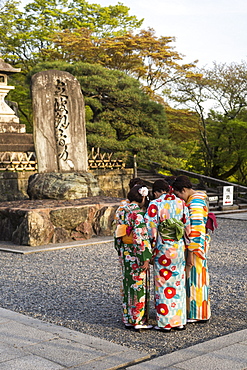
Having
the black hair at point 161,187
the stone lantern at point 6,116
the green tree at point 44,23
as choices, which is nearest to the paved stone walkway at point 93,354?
the black hair at point 161,187

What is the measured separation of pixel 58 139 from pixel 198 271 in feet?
24.5

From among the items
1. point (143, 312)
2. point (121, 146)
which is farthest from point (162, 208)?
point (121, 146)

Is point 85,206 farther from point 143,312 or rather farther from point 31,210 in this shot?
point 143,312

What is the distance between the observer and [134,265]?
4559 millimetres

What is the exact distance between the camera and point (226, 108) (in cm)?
2455

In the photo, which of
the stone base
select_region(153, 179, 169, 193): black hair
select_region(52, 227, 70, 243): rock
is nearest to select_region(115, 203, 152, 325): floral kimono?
select_region(153, 179, 169, 193): black hair

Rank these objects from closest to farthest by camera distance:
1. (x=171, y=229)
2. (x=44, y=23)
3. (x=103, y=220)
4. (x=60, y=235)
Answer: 1. (x=171, y=229)
2. (x=60, y=235)
3. (x=103, y=220)
4. (x=44, y=23)

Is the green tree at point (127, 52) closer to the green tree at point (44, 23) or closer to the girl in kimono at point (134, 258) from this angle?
the green tree at point (44, 23)

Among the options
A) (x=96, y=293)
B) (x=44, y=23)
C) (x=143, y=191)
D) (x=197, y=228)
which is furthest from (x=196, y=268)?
(x=44, y=23)

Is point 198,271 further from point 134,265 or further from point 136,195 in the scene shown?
point 136,195

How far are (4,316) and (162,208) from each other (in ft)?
6.73

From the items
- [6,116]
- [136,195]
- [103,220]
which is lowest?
[103,220]

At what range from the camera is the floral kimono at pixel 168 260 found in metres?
4.48

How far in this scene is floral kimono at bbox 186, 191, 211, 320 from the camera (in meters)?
4.69
